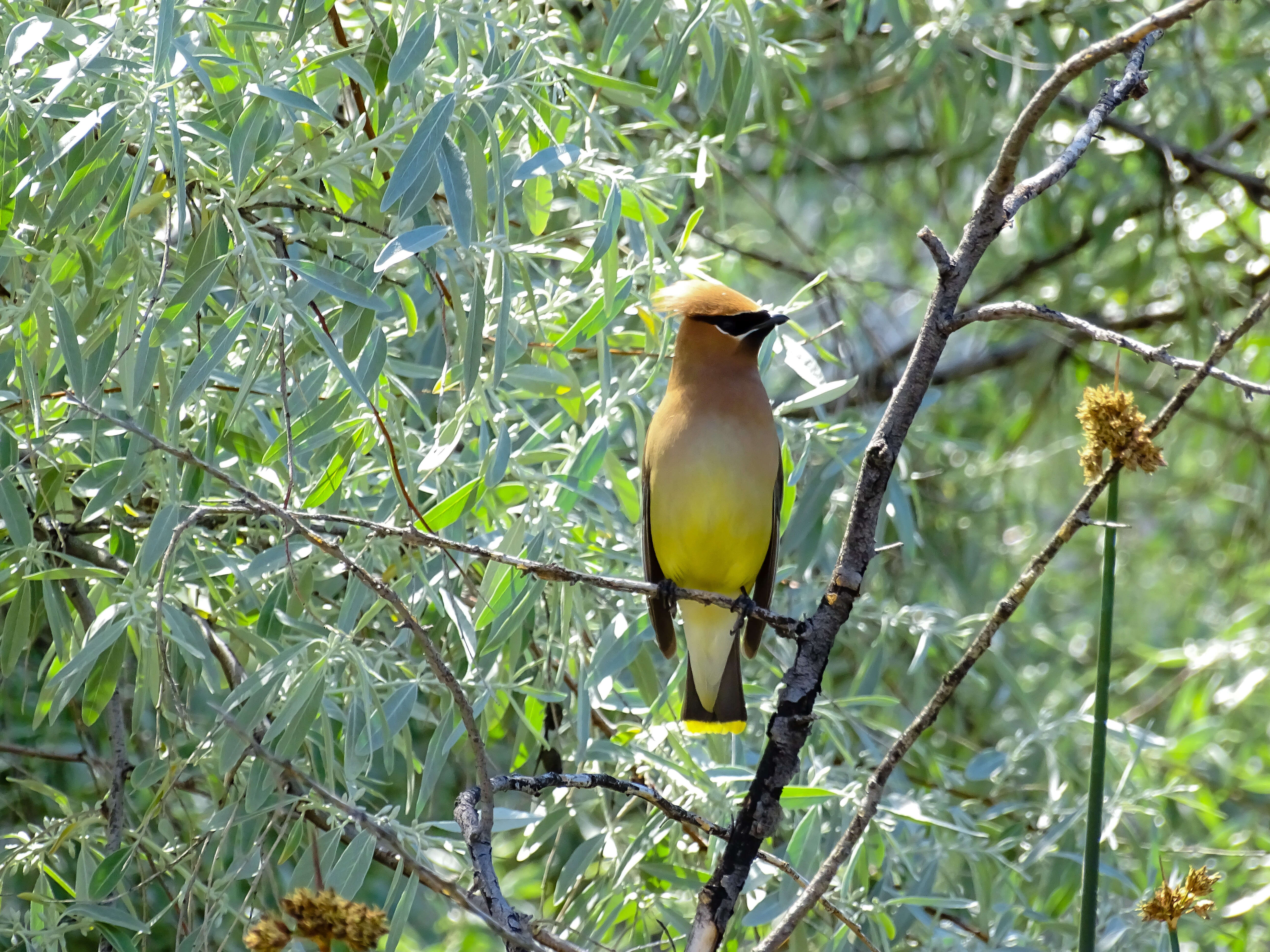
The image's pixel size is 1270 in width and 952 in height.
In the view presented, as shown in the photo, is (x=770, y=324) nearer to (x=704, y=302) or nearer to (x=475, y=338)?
(x=704, y=302)

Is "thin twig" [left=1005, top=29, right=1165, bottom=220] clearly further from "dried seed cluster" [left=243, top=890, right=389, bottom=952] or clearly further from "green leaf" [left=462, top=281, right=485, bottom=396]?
"dried seed cluster" [left=243, top=890, right=389, bottom=952]

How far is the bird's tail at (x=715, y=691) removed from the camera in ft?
8.97

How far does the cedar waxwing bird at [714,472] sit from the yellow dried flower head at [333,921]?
147cm

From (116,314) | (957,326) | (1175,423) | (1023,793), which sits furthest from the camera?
(1175,423)

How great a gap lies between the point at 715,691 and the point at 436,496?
0.75 m

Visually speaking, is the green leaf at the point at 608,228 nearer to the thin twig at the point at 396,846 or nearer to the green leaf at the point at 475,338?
the green leaf at the point at 475,338

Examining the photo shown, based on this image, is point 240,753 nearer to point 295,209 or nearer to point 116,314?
point 116,314

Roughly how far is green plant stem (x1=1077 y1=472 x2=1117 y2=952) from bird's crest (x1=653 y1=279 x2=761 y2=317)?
4.98 feet

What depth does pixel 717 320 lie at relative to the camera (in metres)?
2.91

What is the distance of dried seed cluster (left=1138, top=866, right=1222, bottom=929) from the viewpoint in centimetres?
144

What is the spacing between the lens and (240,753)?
2004mm

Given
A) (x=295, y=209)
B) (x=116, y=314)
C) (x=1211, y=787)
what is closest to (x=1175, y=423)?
(x=1211, y=787)

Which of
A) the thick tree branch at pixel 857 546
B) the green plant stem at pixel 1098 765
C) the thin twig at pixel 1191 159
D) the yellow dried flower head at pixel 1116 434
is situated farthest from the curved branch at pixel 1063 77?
the thin twig at pixel 1191 159

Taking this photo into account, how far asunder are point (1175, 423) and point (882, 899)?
3.34 m
